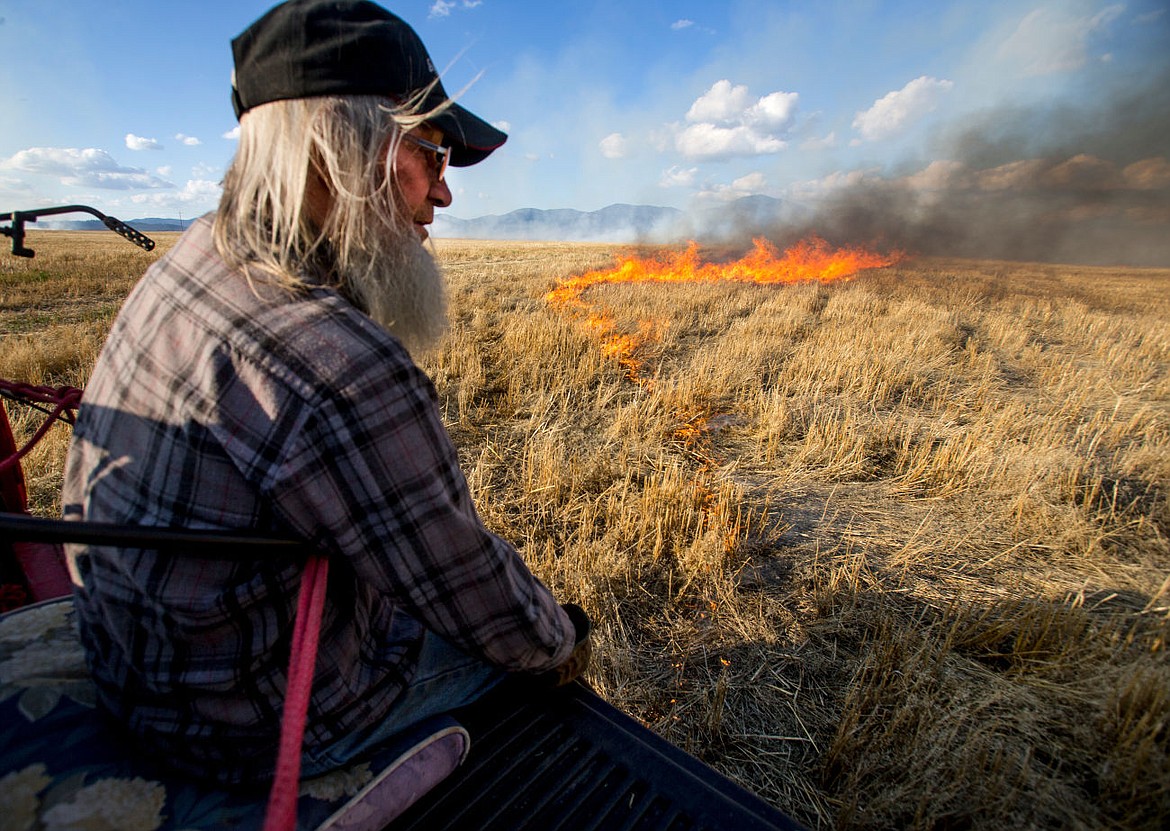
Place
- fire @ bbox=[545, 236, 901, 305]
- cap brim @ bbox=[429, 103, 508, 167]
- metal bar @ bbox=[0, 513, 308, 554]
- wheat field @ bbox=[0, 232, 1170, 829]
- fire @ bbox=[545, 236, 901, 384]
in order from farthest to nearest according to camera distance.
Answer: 1. fire @ bbox=[545, 236, 901, 305]
2. fire @ bbox=[545, 236, 901, 384]
3. wheat field @ bbox=[0, 232, 1170, 829]
4. cap brim @ bbox=[429, 103, 508, 167]
5. metal bar @ bbox=[0, 513, 308, 554]

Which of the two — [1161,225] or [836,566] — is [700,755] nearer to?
[836,566]

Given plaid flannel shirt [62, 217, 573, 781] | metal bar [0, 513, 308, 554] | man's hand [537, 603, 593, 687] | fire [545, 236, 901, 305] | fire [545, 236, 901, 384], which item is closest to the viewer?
metal bar [0, 513, 308, 554]

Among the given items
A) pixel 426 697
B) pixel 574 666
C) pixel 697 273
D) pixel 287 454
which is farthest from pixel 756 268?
pixel 287 454

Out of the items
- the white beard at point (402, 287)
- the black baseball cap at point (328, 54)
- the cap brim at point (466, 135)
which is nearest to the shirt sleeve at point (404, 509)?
the white beard at point (402, 287)

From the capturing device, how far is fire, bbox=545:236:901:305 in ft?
53.3

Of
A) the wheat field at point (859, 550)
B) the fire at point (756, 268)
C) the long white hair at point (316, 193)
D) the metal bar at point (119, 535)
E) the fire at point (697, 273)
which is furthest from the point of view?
the fire at point (756, 268)

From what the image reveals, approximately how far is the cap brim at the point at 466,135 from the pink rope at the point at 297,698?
3.99 feet

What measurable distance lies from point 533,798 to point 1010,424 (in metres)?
4.94

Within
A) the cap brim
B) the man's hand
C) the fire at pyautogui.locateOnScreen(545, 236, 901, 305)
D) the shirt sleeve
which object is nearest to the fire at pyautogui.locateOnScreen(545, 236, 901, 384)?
the fire at pyautogui.locateOnScreen(545, 236, 901, 305)

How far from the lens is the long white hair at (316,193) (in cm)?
123

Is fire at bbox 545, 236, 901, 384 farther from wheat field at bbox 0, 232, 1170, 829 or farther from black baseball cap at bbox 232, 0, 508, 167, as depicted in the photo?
black baseball cap at bbox 232, 0, 508, 167

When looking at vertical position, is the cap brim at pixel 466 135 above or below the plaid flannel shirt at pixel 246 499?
above

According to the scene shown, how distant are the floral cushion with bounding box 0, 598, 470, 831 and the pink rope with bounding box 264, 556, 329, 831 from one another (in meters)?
0.22

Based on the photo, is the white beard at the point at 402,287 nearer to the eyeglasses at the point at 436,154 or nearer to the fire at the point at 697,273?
the eyeglasses at the point at 436,154
